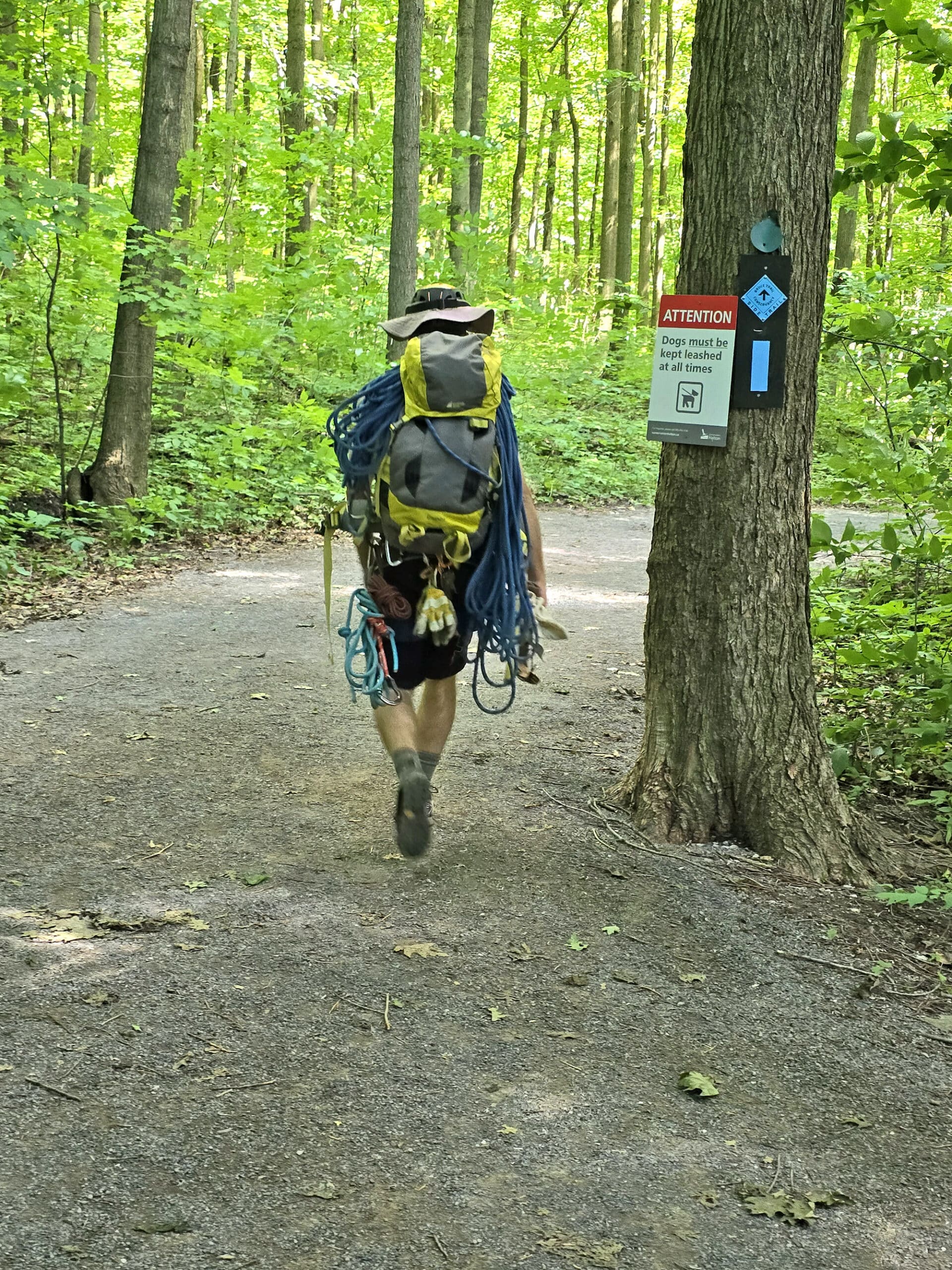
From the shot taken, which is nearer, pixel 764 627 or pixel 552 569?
pixel 764 627

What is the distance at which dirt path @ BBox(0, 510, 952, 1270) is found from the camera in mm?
2336

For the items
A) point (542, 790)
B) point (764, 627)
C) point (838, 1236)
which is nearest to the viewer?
point (838, 1236)

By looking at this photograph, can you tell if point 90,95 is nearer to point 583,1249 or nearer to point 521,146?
point 521,146

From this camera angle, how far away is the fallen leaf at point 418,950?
11.5ft

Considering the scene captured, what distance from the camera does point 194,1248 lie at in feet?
7.23

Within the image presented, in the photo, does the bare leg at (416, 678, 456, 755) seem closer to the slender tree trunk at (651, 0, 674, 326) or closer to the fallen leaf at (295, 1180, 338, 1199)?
the fallen leaf at (295, 1180, 338, 1199)

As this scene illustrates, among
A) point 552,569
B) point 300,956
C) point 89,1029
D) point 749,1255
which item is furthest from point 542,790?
point 552,569

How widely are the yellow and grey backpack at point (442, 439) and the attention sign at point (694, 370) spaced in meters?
0.73

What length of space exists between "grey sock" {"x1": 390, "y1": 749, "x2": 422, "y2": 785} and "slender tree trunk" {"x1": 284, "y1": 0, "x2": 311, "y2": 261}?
13521 millimetres

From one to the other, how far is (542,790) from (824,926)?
1.49 metres

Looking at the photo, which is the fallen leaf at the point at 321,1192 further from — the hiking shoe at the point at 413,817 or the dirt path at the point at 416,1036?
the hiking shoe at the point at 413,817

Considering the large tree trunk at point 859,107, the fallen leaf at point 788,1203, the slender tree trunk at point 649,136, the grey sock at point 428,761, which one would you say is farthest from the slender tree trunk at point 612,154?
the fallen leaf at point 788,1203

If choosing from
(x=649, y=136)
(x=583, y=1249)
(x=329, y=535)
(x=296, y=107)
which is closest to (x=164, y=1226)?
(x=583, y=1249)

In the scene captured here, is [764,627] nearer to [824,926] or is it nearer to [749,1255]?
[824,926]
